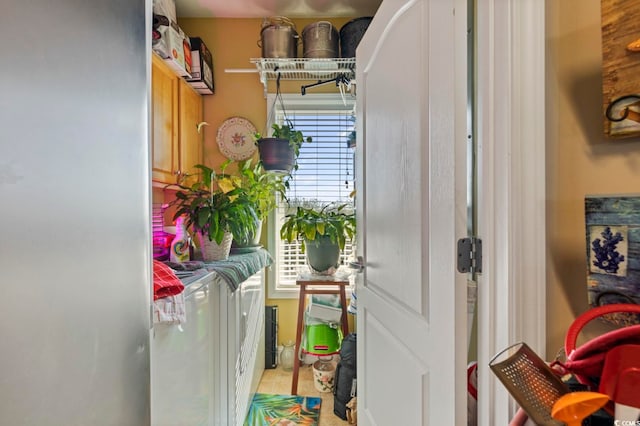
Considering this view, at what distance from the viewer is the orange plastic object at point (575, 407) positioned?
396 millimetres

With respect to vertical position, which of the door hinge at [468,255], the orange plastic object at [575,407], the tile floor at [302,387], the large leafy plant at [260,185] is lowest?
the tile floor at [302,387]

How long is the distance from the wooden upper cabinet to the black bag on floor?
4.79 ft

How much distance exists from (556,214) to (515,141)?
18 centimetres

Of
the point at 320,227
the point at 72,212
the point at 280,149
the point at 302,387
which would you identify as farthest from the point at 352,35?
the point at 302,387

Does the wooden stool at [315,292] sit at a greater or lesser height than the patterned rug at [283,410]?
greater

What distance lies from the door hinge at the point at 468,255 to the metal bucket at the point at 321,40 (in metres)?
1.88

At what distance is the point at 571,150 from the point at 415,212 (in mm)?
386

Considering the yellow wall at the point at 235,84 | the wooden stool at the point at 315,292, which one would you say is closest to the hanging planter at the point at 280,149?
the yellow wall at the point at 235,84

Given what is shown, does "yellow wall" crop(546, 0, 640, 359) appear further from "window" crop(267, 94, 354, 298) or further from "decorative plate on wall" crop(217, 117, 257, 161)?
"decorative plate on wall" crop(217, 117, 257, 161)

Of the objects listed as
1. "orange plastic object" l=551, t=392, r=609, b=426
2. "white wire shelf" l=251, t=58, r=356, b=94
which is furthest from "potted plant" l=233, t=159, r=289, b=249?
"orange plastic object" l=551, t=392, r=609, b=426

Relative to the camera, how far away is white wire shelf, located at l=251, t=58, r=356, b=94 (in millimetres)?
2178

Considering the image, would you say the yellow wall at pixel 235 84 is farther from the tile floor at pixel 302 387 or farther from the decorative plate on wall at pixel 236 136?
the tile floor at pixel 302 387

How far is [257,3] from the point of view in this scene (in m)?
2.27

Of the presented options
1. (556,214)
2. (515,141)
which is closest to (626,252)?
(556,214)
